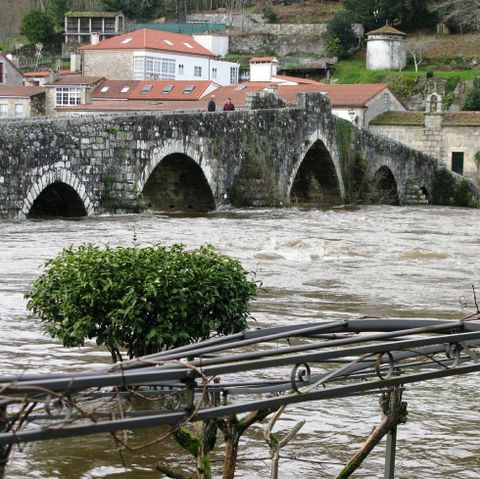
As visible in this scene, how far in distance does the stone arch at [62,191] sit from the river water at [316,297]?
2.16 ft

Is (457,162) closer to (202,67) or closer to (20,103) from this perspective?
(20,103)

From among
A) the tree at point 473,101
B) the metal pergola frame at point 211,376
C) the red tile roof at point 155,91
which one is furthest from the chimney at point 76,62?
the metal pergola frame at point 211,376

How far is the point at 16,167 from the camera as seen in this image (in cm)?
2361

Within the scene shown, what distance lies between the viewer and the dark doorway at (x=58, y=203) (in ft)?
84.4

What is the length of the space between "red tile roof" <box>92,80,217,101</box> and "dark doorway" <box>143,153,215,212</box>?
89.9ft

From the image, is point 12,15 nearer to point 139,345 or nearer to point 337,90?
point 337,90

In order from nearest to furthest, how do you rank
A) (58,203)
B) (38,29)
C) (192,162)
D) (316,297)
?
(316,297) → (58,203) → (192,162) → (38,29)

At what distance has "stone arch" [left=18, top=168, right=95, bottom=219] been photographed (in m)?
24.1

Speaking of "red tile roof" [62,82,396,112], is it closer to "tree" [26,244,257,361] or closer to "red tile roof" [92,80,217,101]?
"red tile roof" [92,80,217,101]

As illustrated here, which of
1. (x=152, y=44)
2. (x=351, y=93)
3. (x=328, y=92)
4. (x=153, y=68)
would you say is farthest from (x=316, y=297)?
(x=152, y=44)

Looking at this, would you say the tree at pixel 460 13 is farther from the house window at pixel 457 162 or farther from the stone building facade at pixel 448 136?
the house window at pixel 457 162

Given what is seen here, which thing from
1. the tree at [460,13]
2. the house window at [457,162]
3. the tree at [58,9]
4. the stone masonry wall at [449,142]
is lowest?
the house window at [457,162]

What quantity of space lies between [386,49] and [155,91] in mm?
16482

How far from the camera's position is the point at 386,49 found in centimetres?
7150
